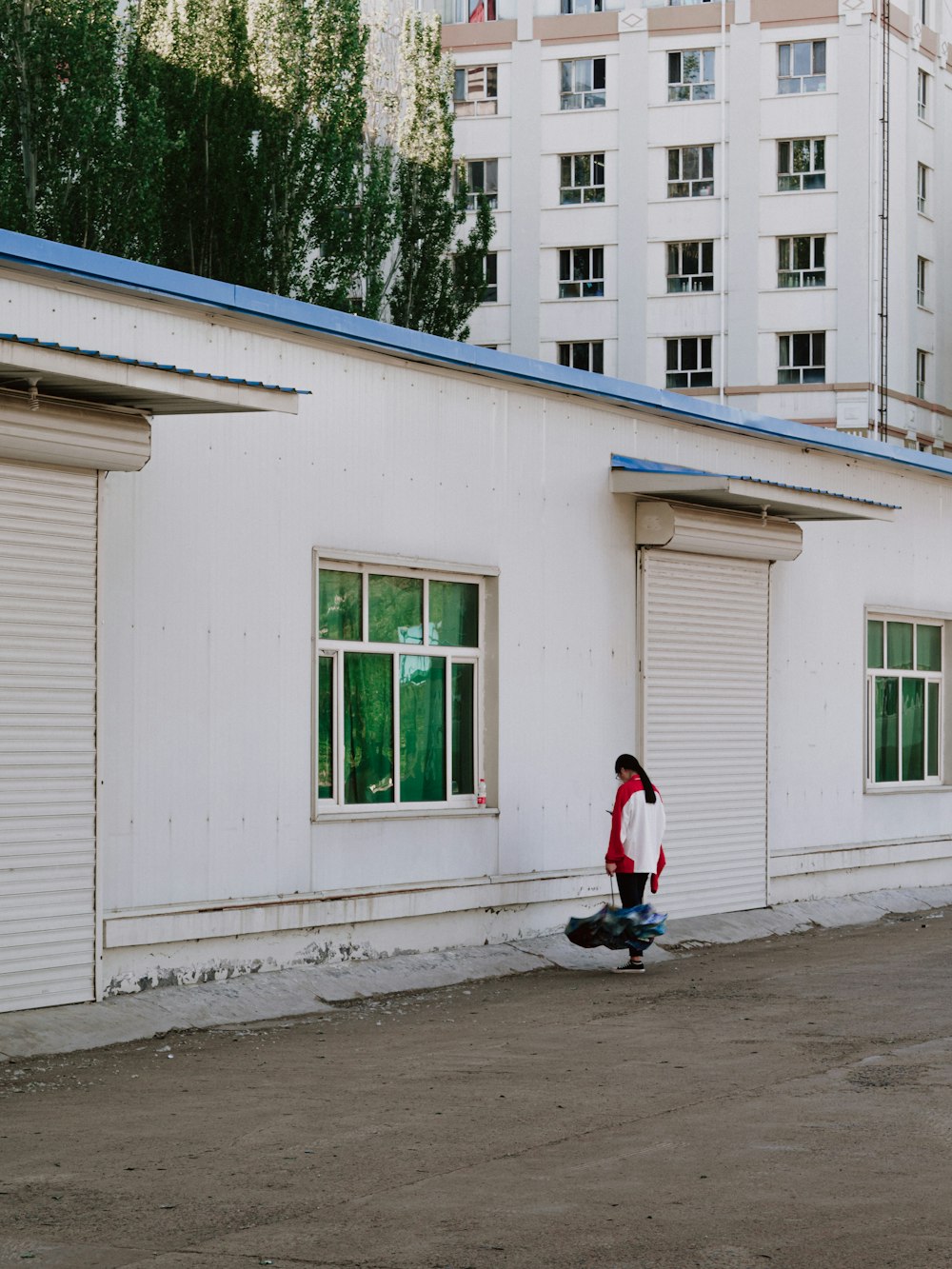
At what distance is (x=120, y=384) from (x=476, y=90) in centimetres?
4998

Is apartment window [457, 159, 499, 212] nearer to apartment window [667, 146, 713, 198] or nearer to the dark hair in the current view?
apartment window [667, 146, 713, 198]

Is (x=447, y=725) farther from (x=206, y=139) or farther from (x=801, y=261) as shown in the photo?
(x=801, y=261)

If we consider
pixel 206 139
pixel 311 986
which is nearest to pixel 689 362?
pixel 206 139

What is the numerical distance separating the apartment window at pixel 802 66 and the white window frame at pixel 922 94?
334cm

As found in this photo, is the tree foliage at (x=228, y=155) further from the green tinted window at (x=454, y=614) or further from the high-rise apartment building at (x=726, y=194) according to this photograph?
the green tinted window at (x=454, y=614)

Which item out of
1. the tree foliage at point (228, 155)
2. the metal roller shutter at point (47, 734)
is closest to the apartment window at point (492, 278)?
the tree foliage at point (228, 155)

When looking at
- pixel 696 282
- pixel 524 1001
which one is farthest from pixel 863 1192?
pixel 696 282

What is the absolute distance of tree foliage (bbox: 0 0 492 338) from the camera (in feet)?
130

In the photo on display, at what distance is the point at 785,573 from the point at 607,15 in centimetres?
4166

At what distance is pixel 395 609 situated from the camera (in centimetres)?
1497

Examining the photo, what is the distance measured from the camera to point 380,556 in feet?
47.7

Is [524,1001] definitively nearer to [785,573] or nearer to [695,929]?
[695,929]

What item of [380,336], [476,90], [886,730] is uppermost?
[476,90]

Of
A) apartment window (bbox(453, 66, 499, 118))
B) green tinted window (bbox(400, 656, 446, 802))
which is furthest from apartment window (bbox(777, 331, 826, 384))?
green tinted window (bbox(400, 656, 446, 802))
